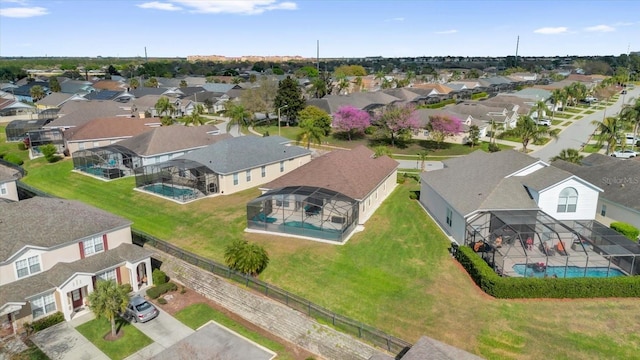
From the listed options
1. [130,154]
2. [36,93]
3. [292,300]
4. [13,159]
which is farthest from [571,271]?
[36,93]

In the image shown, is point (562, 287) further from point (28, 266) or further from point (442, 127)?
point (442, 127)

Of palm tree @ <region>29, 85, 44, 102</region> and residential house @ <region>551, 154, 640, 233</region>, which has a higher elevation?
palm tree @ <region>29, 85, 44, 102</region>

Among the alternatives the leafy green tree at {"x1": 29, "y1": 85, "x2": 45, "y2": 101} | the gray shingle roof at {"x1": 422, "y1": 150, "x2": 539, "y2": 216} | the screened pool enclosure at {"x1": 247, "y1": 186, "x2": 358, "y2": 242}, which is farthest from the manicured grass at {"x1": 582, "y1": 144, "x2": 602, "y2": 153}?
the leafy green tree at {"x1": 29, "y1": 85, "x2": 45, "y2": 101}

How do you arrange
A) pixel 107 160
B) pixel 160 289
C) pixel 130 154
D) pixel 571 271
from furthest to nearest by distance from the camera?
pixel 107 160, pixel 130 154, pixel 160 289, pixel 571 271

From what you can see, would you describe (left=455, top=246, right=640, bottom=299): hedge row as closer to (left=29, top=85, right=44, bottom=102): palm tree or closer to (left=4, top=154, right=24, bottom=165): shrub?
(left=4, top=154, right=24, bottom=165): shrub

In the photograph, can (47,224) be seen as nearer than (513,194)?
Yes
